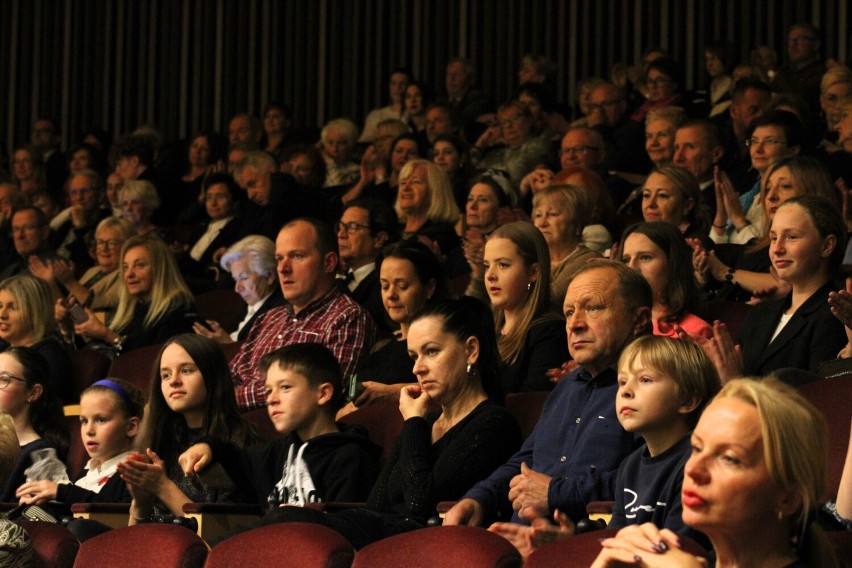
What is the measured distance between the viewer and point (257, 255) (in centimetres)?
520

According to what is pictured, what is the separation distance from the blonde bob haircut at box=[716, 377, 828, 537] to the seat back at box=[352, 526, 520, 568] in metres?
0.61

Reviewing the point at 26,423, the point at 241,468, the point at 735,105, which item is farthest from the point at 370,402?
the point at 735,105

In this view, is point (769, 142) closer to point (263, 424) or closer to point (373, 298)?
point (373, 298)

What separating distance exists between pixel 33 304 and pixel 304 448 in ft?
6.50

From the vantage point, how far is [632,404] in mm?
2578

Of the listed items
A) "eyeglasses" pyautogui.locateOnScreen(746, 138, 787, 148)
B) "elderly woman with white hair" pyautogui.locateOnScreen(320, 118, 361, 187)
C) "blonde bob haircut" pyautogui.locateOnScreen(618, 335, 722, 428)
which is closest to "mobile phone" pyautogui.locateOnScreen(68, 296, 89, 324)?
"elderly woman with white hair" pyautogui.locateOnScreen(320, 118, 361, 187)

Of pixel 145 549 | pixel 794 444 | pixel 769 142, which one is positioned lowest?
pixel 145 549

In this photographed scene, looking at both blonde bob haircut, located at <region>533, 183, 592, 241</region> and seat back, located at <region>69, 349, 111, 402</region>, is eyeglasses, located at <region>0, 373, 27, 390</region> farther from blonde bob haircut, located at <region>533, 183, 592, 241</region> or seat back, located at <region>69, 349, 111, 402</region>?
blonde bob haircut, located at <region>533, 183, 592, 241</region>

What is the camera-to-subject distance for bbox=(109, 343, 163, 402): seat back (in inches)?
184

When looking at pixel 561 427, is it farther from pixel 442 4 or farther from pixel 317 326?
pixel 442 4

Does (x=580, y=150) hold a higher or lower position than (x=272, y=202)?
higher

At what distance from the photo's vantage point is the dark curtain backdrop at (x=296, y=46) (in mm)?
8352

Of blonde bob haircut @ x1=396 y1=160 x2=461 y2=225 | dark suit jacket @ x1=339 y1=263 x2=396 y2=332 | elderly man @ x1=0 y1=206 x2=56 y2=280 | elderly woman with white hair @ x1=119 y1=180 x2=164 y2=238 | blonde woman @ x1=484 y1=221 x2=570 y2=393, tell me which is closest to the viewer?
blonde woman @ x1=484 y1=221 x2=570 y2=393

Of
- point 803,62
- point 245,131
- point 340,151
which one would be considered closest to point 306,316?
point 340,151
